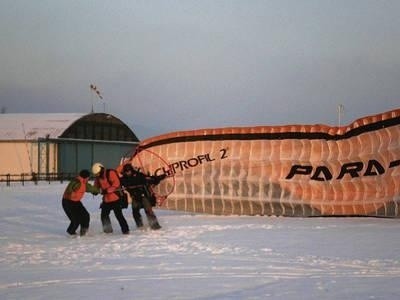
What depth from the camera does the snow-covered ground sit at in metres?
7.32

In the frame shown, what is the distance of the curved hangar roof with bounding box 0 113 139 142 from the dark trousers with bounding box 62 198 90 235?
3417 cm

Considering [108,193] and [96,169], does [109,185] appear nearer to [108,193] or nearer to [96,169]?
[108,193]

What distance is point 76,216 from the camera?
42.3ft

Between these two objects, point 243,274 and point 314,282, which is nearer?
point 314,282

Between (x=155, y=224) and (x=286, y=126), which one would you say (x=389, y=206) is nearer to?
(x=286, y=126)

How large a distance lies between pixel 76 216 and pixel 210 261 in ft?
14.1

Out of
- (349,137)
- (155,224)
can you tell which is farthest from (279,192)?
(155,224)

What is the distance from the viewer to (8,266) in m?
9.27

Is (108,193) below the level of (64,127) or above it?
below

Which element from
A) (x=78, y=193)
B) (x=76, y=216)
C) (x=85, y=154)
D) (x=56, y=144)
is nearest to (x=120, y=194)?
(x=78, y=193)

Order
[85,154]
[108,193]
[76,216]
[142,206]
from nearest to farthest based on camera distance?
1. [76,216]
2. [108,193]
3. [142,206]
4. [85,154]

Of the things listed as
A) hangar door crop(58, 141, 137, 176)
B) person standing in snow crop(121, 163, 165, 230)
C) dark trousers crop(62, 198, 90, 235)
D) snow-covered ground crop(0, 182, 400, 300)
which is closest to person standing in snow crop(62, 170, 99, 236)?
dark trousers crop(62, 198, 90, 235)

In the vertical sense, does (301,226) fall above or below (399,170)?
below

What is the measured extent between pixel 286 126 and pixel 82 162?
3475 centimetres
